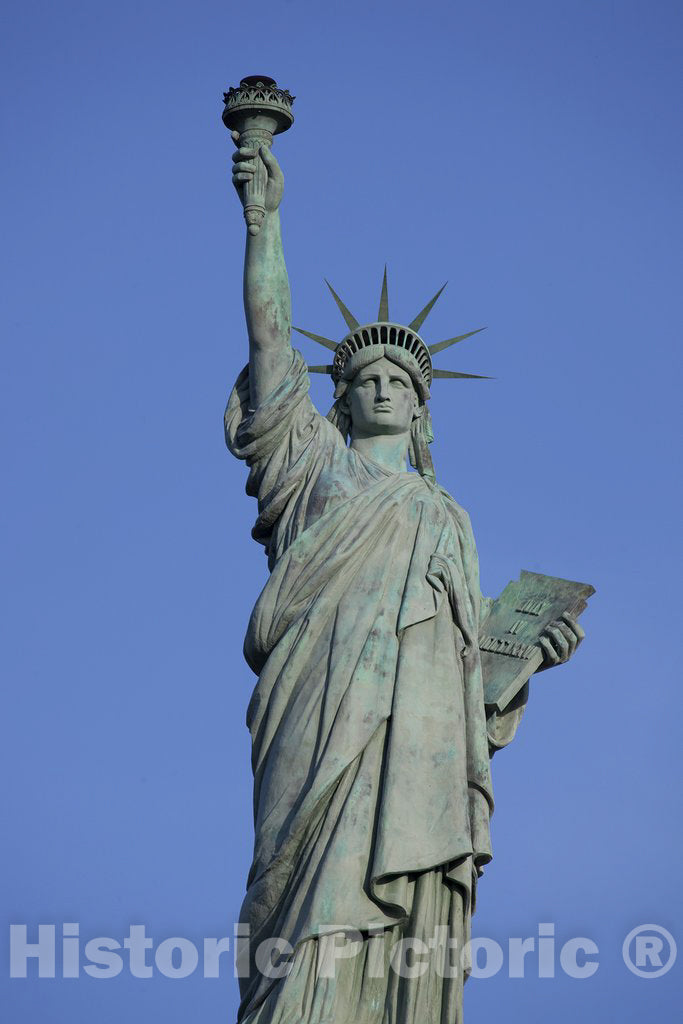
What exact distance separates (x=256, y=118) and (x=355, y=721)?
4446 mm

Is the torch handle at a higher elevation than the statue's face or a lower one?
higher

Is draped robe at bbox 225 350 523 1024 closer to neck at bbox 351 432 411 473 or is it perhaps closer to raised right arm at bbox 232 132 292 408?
raised right arm at bbox 232 132 292 408

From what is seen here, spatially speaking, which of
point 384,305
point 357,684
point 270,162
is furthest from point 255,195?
point 357,684

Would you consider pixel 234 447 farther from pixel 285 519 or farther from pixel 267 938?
pixel 267 938

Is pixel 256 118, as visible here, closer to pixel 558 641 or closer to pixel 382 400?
pixel 382 400

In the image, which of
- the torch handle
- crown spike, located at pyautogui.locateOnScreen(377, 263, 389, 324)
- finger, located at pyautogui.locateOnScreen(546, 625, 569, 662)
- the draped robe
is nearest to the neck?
the draped robe

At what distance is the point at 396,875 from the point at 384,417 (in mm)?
3677

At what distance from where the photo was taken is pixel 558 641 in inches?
707

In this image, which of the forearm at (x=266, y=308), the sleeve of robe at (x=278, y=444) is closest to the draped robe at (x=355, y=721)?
the sleeve of robe at (x=278, y=444)

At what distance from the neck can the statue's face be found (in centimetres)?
4

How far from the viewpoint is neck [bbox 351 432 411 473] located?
1819 cm

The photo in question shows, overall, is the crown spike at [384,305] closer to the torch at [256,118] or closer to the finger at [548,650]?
the torch at [256,118]

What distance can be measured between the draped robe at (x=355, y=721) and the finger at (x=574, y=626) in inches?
28.6

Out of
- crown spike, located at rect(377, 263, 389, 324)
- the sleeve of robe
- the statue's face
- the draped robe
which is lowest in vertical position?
the draped robe
